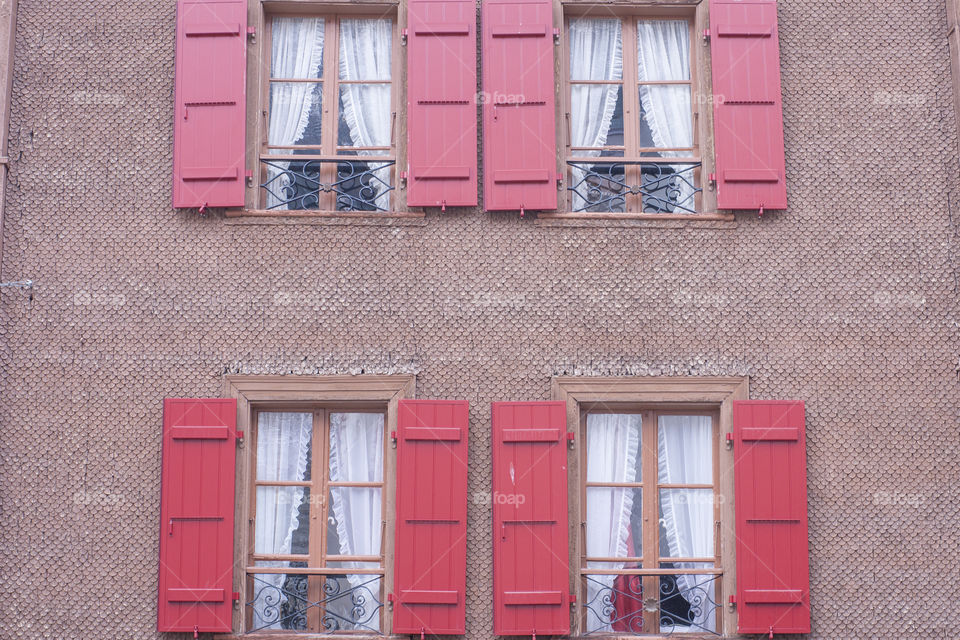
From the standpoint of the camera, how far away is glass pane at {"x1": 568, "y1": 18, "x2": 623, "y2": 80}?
8.72 metres

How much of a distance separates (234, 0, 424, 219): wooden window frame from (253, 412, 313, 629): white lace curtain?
1.42 metres

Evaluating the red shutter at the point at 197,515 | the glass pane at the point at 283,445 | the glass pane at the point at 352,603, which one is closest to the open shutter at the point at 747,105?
the glass pane at the point at 283,445

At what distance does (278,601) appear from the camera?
7895 mm

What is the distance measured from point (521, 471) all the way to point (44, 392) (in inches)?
125

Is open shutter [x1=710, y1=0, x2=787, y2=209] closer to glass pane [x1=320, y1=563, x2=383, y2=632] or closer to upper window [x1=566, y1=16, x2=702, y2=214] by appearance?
upper window [x1=566, y1=16, x2=702, y2=214]

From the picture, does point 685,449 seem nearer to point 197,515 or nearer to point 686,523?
point 686,523

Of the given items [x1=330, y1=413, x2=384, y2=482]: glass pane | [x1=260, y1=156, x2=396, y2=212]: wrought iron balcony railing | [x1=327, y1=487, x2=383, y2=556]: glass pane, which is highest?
[x1=260, y1=156, x2=396, y2=212]: wrought iron balcony railing

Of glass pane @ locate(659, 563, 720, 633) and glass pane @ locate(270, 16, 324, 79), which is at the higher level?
glass pane @ locate(270, 16, 324, 79)

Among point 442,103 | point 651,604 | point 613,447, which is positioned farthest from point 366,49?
point 651,604

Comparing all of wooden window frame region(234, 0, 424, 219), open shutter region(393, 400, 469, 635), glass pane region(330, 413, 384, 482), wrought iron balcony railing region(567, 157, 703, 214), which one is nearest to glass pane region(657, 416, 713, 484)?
open shutter region(393, 400, 469, 635)

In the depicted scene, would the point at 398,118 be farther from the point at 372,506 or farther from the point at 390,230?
the point at 372,506

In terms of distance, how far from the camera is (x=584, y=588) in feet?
26.0

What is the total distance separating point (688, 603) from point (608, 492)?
2.91 feet

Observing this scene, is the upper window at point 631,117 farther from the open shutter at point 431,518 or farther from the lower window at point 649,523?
the open shutter at point 431,518
